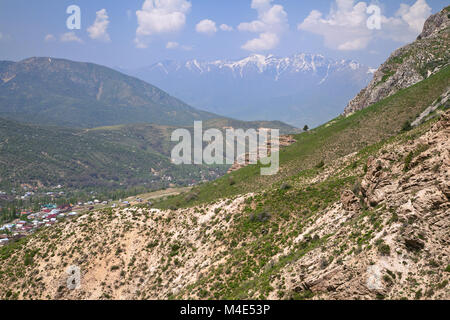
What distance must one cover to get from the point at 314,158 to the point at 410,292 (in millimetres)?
46741

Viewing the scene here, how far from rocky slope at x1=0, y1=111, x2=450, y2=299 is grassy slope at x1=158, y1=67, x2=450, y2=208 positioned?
39.8 ft

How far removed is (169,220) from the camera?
148ft

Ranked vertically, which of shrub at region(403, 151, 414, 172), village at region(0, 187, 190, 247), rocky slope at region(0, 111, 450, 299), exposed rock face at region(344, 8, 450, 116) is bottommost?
village at region(0, 187, 190, 247)

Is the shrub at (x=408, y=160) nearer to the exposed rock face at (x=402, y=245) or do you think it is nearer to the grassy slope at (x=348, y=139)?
the exposed rock face at (x=402, y=245)

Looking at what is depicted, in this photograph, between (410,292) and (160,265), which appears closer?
(410,292)

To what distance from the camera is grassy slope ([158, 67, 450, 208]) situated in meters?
58.1

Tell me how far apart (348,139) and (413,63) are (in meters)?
33.4

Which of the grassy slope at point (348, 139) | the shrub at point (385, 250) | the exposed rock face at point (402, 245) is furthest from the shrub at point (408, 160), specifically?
the grassy slope at point (348, 139)

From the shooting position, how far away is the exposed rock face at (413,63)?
2905 inches

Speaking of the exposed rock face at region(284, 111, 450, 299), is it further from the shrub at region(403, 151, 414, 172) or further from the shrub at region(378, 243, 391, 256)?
the shrub at region(403, 151, 414, 172)

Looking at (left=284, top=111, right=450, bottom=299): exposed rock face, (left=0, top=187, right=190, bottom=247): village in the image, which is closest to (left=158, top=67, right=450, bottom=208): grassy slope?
(left=284, top=111, right=450, bottom=299): exposed rock face

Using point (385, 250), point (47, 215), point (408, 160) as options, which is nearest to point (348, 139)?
point (408, 160)
